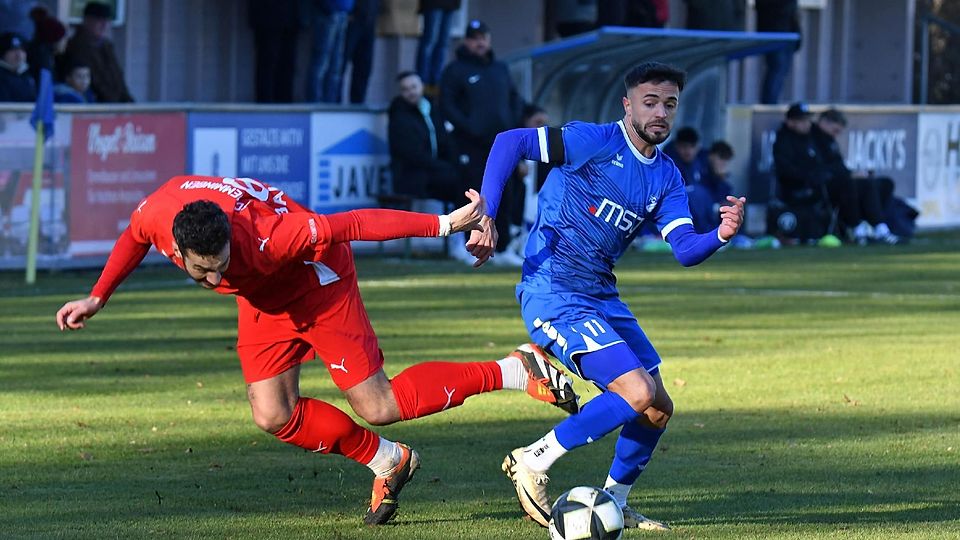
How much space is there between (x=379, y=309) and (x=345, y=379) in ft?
23.2

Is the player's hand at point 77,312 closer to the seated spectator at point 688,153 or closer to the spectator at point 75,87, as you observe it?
the spectator at point 75,87

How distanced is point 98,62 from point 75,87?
0.69m

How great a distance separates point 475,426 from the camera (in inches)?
364

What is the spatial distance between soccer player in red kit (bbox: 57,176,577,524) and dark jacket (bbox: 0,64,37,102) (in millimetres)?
9771

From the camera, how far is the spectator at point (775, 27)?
79.9 ft

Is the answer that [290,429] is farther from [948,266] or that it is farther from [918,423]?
[948,266]

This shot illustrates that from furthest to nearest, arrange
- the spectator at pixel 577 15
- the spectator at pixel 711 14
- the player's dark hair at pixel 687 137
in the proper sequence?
the spectator at pixel 711 14 < the spectator at pixel 577 15 < the player's dark hair at pixel 687 137

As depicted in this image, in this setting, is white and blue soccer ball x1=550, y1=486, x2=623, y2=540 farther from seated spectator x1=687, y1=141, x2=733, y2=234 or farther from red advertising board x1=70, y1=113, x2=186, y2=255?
seated spectator x1=687, y1=141, x2=733, y2=234

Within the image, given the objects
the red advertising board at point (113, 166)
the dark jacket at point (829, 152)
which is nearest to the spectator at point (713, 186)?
the dark jacket at point (829, 152)

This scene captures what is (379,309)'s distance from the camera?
46.2ft

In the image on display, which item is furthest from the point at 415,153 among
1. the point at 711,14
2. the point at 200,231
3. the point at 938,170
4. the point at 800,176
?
the point at 200,231

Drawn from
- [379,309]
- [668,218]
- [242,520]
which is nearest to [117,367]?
[379,309]

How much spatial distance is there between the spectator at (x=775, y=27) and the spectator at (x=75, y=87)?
1016 centimetres

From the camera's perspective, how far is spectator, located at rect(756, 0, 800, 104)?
2434 cm
